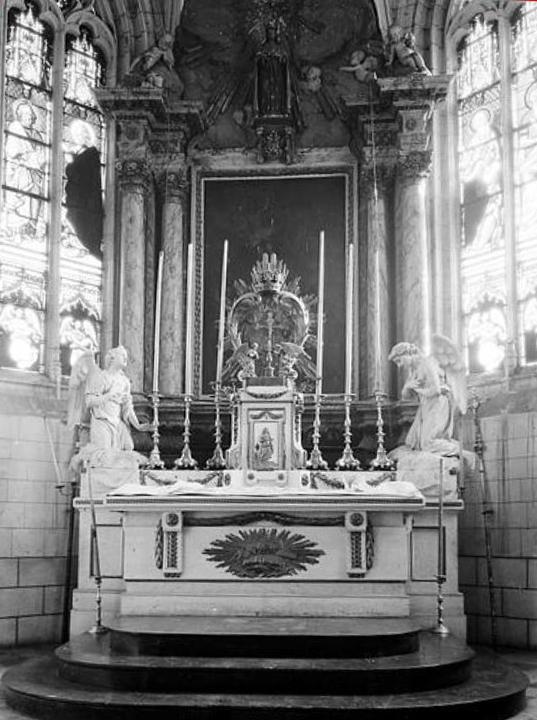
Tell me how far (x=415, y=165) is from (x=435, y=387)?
3.02 metres

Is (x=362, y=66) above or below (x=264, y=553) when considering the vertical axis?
above

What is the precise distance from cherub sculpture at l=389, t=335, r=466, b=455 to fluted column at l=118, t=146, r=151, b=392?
9.93ft

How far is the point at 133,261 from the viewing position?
40.7 feet

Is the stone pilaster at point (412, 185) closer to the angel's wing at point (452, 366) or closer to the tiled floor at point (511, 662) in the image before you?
the angel's wing at point (452, 366)

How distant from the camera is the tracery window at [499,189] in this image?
1200 centimetres

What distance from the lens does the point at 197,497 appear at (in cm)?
919

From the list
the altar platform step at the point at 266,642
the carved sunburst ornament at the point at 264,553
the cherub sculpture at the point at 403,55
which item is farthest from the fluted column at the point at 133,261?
the altar platform step at the point at 266,642

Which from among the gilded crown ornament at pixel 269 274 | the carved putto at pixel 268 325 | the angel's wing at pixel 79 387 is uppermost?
the gilded crown ornament at pixel 269 274

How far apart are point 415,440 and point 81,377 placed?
10.6ft

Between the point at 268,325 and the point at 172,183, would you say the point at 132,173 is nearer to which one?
the point at 172,183

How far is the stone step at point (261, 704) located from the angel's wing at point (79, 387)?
353cm

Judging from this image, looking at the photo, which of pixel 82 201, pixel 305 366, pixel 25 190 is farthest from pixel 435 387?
pixel 25 190

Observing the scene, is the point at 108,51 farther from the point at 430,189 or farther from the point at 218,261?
the point at 430,189

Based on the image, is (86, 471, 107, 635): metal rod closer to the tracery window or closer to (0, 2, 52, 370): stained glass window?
(0, 2, 52, 370): stained glass window
